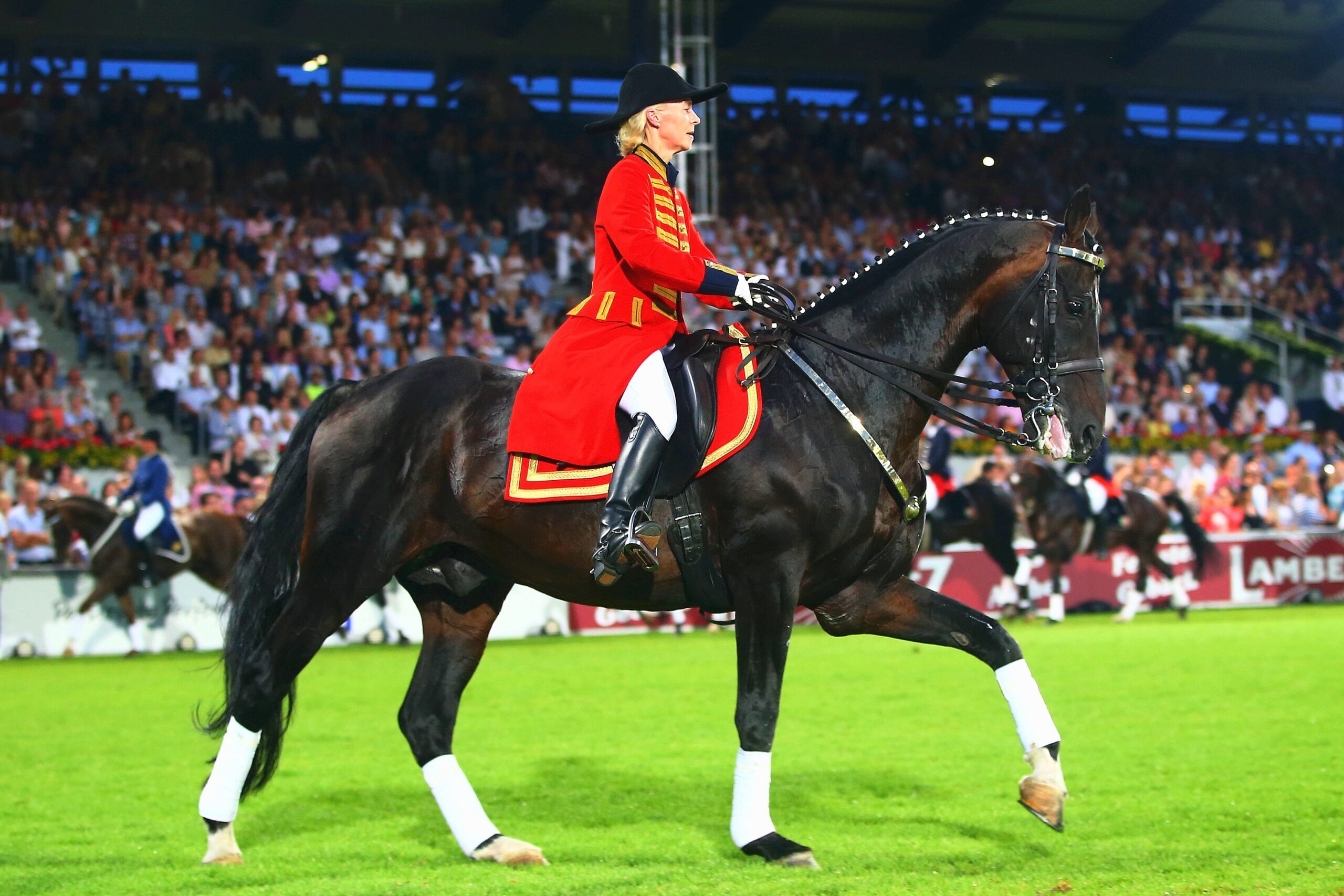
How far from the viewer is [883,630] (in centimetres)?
595

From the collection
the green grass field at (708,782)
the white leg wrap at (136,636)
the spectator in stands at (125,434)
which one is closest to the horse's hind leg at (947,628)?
the green grass field at (708,782)

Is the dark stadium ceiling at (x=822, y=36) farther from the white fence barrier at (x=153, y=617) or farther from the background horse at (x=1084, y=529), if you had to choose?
the white fence barrier at (x=153, y=617)

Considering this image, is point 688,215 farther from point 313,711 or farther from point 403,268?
point 403,268

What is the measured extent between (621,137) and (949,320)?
1537 mm

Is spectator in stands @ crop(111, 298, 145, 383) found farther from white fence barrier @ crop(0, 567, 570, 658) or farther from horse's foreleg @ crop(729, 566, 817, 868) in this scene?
horse's foreleg @ crop(729, 566, 817, 868)

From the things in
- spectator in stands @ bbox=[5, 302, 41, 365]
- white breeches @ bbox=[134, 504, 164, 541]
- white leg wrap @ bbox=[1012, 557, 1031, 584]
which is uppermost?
spectator in stands @ bbox=[5, 302, 41, 365]

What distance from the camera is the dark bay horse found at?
18.2 feet

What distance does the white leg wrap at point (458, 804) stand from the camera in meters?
6.02

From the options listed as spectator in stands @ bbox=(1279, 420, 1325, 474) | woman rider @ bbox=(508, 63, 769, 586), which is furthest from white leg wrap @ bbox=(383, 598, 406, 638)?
spectator in stands @ bbox=(1279, 420, 1325, 474)

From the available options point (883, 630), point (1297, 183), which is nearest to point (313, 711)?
point (883, 630)

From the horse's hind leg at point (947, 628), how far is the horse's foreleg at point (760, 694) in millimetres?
397

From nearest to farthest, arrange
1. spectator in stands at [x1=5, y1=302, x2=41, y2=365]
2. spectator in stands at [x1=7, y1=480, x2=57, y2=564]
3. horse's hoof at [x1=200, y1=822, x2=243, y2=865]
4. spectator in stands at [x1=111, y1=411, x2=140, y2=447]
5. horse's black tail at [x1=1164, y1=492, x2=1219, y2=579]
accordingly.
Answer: horse's hoof at [x1=200, y1=822, x2=243, y2=865] → spectator in stands at [x1=7, y1=480, x2=57, y2=564] → spectator in stands at [x1=111, y1=411, x2=140, y2=447] → horse's black tail at [x1=1164, y1=492, x2=1219, y2=579] → spectator in stands at [x1=5, y1=302, x2=41, y2=365]

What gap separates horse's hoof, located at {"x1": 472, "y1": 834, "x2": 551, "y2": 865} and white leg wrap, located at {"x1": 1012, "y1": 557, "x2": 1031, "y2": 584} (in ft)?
46.2

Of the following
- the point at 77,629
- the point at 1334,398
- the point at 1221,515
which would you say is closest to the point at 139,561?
the point at 77,629
